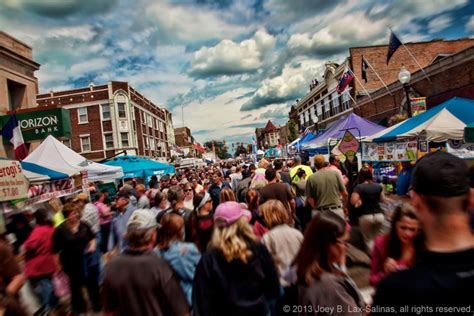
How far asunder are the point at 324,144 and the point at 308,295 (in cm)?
1290

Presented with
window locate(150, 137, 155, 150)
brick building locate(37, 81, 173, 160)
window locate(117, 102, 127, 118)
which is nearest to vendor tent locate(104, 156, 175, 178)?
brick building locate(37, 81, 173, 160)

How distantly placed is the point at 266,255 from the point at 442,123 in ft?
22.0

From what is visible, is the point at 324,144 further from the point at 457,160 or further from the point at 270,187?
A: the point at 457,160

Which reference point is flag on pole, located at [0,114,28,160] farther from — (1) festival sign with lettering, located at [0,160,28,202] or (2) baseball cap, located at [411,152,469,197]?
(2) baseball cap, located at [411,152,469,197]

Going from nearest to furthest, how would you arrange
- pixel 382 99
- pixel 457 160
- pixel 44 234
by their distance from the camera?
pixel 457 160 → pixel 44 234 → pixel 382 99

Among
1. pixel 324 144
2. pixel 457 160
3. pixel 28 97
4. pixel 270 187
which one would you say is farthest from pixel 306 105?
pixel 457 160

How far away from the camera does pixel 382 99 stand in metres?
22.5

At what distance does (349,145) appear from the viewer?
30.7 ft

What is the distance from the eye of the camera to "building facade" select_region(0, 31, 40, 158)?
1300cm

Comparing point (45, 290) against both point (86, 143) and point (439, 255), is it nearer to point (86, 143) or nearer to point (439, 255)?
point (439, 255)

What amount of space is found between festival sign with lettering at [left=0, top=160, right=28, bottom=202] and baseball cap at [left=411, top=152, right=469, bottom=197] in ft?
23.2

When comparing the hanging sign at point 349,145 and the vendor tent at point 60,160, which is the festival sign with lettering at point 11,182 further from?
the hanging sign at point 349,145

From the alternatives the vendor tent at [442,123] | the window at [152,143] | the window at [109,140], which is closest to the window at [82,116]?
the window at [109,140]

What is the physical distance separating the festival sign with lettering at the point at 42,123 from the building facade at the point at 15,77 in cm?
355
